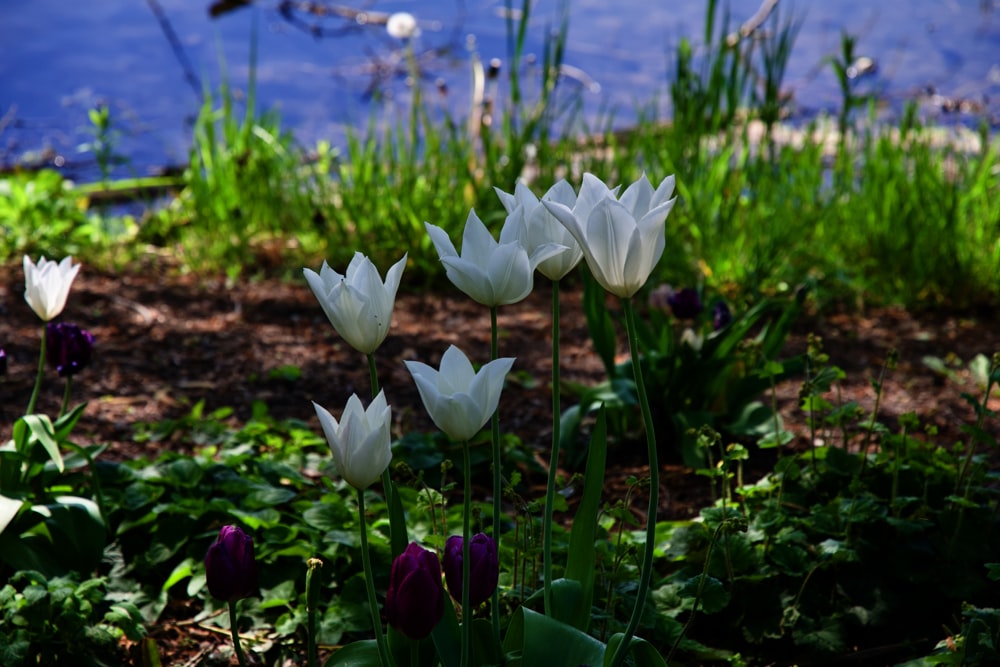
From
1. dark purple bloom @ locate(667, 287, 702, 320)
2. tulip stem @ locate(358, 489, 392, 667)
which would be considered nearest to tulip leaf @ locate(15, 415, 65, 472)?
tulip stem @ locate(358, 489, 392, 667)

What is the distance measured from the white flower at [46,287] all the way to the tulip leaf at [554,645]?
1.03m

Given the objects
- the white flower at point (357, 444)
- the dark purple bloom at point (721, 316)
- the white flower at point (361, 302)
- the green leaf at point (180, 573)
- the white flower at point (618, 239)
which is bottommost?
the green leaf at point (180, 573)

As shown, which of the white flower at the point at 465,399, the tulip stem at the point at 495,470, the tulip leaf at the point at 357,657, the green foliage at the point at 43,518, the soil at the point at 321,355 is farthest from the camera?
the soil at the point at 321,355

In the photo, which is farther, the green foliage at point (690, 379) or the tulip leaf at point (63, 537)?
the green foliage at point (690, 379)

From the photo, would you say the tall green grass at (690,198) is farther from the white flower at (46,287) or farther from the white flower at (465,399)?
the white flower at (465,399)

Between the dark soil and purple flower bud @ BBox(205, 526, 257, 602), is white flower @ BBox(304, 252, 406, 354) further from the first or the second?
the dark soil

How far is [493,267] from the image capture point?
39.4 inches

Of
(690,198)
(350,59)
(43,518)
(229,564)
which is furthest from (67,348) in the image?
(350,59)

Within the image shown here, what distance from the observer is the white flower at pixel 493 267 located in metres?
0.99

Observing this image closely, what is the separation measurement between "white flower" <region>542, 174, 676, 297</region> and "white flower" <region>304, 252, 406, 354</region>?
195 millimetres

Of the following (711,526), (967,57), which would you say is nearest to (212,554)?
(711,526)

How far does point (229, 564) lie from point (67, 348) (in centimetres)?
94

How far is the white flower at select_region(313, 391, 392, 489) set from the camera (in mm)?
927

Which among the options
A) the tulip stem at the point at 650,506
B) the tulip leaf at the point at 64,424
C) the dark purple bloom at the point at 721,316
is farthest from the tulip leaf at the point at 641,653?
the dark purple bloom at the point at 721,316
